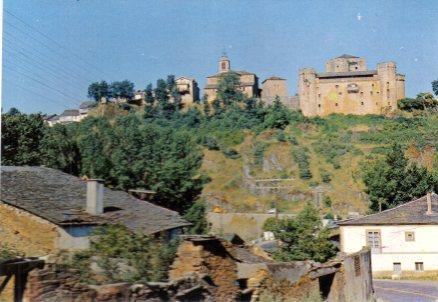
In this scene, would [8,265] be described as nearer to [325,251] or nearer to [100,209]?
[100,209]

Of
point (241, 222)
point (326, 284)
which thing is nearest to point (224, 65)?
point (241, 222)

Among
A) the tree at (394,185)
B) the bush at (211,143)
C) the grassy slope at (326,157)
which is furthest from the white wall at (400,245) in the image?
the bush at (211,143)

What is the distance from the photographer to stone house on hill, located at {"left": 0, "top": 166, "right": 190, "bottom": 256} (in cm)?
1595

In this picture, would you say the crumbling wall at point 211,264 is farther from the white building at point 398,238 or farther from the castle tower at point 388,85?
the castle tower at point 388,85

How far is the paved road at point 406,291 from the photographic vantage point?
20.0 meters

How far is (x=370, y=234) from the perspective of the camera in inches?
1172

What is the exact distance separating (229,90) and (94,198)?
226 ft

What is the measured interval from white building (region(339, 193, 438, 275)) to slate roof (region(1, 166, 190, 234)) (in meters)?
12.0

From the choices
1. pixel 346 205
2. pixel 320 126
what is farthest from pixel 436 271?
pixel 320 126

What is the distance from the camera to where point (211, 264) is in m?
10.7

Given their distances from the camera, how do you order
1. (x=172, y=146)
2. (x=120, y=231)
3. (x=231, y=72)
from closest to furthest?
(x=120, y=231), (x=172, y=146), (x=231, y=72)

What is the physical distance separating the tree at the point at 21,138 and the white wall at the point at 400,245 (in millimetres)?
17672

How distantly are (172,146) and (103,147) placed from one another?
387 centimetres

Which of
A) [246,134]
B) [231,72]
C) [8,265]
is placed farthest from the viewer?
[231,72]
